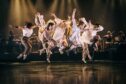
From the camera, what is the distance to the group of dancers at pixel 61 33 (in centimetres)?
2077

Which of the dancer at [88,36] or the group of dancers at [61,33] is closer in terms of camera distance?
the group of dancers at [61,33]

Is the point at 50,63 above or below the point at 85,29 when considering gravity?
below

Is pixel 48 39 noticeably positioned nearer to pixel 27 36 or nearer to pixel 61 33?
pixel 61 33

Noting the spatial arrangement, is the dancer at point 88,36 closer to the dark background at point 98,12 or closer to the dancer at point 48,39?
the dark background at point 98,12

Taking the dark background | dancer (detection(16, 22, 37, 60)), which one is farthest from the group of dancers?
the dark background

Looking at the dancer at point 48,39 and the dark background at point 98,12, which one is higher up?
the dark background at point 98,12

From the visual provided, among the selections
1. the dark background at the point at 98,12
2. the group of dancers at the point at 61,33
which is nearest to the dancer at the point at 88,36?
the group of dancers at the point at 61,33

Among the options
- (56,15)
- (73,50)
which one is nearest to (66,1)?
(56,15)

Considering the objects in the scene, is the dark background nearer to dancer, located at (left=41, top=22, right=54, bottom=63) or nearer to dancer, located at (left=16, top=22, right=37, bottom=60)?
dancer, located at (left=16, top=22, right=37, bottom=60)

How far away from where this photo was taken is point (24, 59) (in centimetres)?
2084

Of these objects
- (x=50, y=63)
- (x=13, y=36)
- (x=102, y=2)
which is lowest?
(x=50, y=63)

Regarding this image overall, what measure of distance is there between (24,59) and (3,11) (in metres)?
2.52

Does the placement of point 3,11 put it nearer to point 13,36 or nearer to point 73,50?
point 13,36

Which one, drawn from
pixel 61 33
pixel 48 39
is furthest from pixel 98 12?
pixel 48 39
